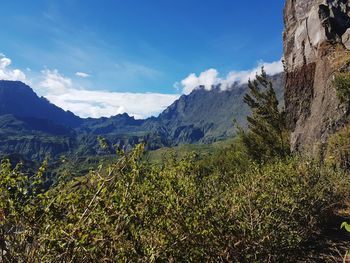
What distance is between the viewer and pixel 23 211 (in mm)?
4938

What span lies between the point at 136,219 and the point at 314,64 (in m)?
42.4

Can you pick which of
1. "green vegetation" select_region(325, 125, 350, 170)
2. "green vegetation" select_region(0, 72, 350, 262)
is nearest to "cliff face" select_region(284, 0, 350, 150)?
"green vegetation" select_region(325, 125, 350, 170)

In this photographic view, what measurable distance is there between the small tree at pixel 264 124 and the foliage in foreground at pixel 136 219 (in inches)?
1233

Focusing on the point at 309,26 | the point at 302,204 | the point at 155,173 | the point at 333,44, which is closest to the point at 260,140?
the point at 333,44

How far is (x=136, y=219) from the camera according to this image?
634cm

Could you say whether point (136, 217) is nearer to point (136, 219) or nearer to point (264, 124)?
point (136, 219)

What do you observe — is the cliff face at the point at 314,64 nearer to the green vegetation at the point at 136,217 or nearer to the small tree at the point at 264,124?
Answer: the small tree at the point at 264,124

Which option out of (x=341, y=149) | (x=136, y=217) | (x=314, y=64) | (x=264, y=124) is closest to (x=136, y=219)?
(x=136, y=217)

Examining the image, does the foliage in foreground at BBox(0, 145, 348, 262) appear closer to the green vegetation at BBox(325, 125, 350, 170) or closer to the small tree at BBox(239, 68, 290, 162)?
the green vegetation at BBox(325, 125, 350, 170)

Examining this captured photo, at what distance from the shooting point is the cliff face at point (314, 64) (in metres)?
37.5

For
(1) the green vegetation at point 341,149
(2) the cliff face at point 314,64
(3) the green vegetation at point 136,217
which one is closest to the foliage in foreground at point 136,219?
(3) the green vegetation at point 136,217

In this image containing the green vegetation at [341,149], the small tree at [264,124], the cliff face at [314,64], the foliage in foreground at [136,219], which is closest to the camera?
the foliage in foreground at [136,219]

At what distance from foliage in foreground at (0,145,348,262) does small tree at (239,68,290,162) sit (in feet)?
103

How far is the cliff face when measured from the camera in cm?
3747
